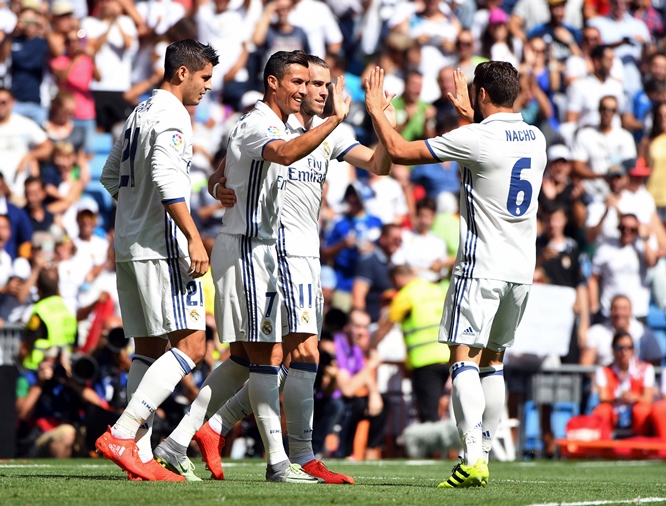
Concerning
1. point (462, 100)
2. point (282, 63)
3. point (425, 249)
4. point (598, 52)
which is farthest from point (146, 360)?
point (598, 52)

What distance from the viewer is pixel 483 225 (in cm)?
780

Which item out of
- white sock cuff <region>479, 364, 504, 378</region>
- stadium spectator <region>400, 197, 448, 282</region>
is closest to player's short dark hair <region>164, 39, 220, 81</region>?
white sock cuff <region>479, 364, 504, 378</region>

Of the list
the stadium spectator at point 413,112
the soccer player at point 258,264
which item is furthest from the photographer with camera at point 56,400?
the stadium spectator at point 413,112

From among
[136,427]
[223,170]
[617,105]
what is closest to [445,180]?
[617,105]

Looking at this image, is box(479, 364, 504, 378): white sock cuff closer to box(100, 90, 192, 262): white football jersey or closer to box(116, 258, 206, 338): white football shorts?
box(116, 258, 206, 338): white football shorts

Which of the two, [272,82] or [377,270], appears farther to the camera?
[377,270]

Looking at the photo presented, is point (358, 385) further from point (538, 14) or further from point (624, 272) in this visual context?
point (538, 14)

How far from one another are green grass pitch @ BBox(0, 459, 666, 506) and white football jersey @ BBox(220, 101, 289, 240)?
60.7 inches

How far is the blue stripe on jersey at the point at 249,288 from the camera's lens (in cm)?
774

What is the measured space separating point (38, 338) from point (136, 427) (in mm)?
6140

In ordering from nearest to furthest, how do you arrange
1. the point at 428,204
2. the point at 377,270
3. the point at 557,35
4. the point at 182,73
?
the point at 182,73 < the point at 377,270 < the point at 428,204 < the point at 557,35

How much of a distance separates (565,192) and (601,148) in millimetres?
1480

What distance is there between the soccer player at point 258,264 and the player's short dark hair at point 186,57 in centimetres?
45

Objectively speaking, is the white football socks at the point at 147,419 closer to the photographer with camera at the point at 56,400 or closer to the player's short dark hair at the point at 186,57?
the player's short dark hair at the point at 186,57
